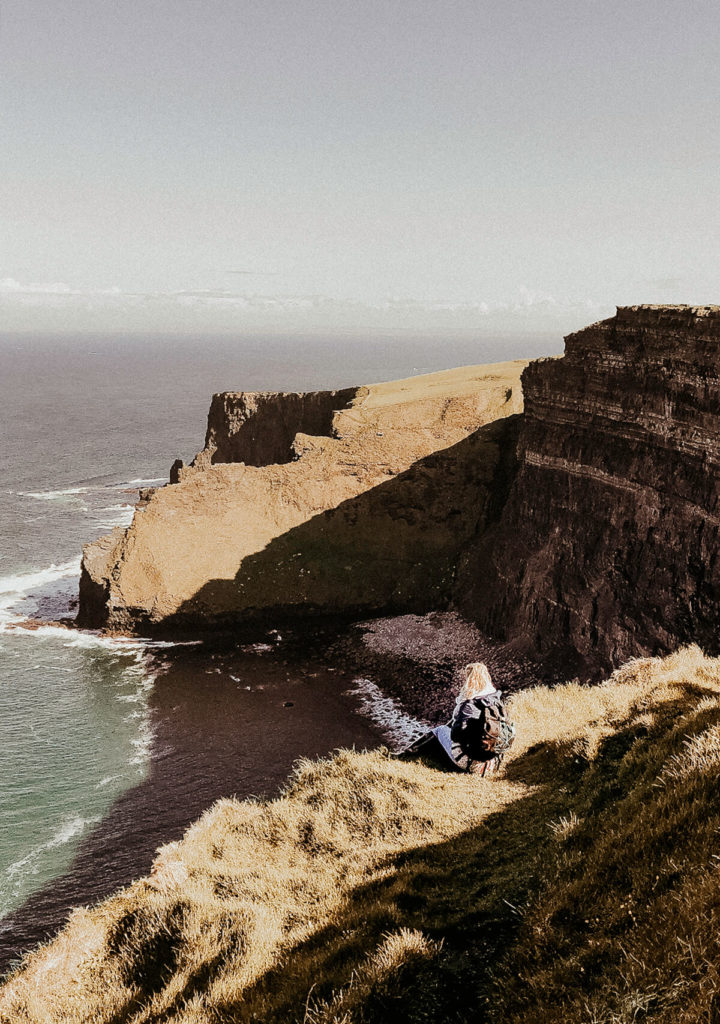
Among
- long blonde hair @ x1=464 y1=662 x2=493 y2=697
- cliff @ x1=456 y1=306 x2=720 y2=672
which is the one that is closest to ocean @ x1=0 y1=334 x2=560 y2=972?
cliff @ x1=456 y1=306 x2=720 y2=672

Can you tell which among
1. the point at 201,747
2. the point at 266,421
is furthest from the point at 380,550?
the point at 266,421

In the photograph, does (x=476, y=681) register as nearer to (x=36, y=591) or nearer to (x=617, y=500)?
(x=617, y=500)

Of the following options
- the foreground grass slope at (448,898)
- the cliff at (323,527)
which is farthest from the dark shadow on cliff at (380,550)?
the foreground grass slope at (448,898)

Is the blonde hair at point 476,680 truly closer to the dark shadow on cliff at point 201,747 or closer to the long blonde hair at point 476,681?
the long blonde hair at point 476,681

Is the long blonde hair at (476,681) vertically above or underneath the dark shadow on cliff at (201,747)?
above

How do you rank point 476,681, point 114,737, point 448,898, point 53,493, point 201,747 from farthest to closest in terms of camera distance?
point 53,493, point 114,737, point 201,747, point 476,681, point 448,898
